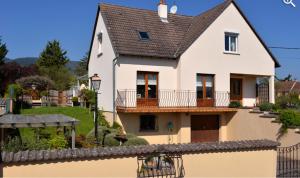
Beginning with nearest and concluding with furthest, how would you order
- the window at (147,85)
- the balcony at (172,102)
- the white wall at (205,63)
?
the balcony at (172,102)
the white wall at (205,63)
the window at (147,85)

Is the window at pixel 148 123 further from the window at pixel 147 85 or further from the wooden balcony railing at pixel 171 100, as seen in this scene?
the window at pixel 147 85

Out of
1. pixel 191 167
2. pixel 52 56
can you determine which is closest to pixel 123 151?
pixel 191 167

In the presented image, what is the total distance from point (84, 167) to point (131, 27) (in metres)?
15.0

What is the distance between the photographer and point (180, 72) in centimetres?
2183

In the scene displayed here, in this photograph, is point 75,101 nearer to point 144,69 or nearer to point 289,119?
point 144,69

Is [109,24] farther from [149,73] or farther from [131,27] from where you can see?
[149,73]

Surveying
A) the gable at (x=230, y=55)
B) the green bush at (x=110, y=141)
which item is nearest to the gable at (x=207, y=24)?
the gable at (x=230, y=55)

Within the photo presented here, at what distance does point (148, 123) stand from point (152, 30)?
20.6 feet

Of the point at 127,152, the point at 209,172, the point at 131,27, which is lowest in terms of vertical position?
the point at 209,172

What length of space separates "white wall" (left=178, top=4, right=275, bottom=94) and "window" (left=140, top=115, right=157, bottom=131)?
2.75 metres

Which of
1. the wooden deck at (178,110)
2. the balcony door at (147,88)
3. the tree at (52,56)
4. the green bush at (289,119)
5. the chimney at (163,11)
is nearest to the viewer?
the green bush at (289,119)

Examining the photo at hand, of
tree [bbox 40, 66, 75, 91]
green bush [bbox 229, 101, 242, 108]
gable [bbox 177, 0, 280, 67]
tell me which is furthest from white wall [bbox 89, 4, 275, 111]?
tree [bbox 40, 66, 75, 91]

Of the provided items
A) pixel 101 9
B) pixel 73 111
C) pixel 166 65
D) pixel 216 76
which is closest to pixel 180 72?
pixel 166 65

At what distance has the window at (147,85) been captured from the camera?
21.5 metres
